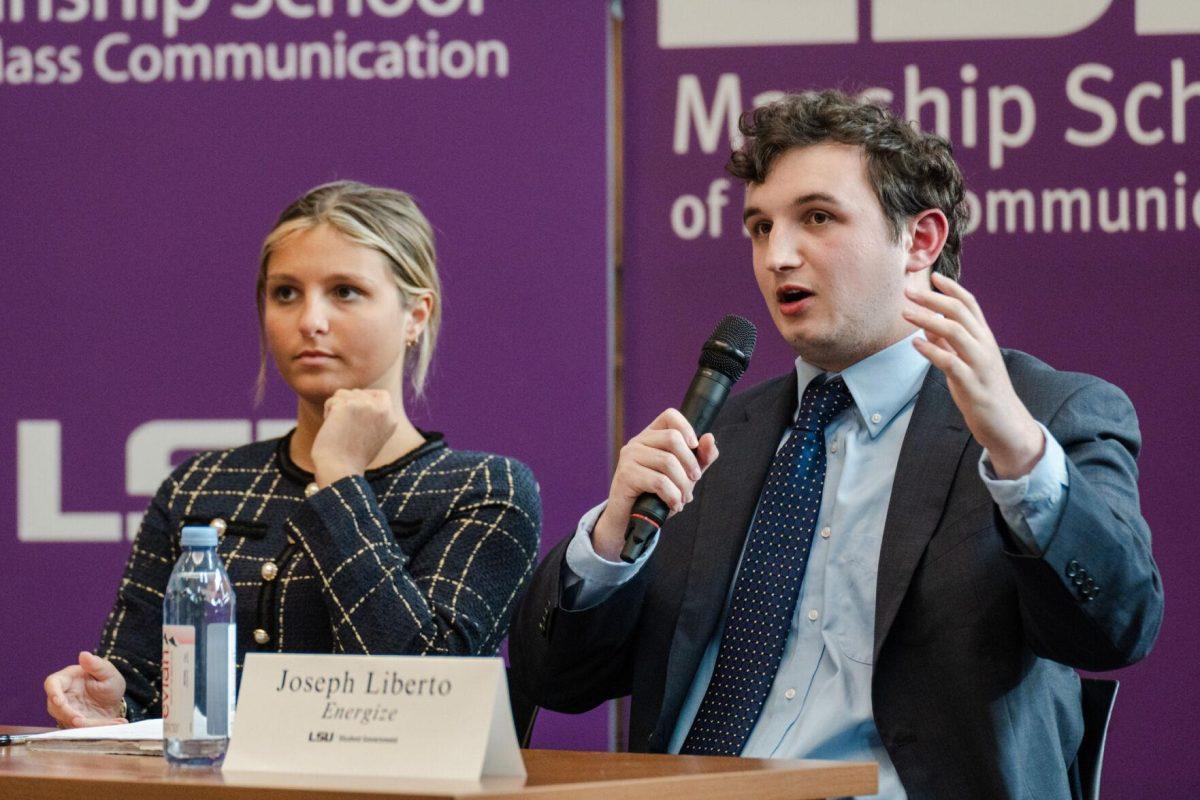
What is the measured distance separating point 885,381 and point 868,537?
0.79 ft

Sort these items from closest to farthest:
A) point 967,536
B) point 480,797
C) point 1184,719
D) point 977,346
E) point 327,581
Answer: point 480,797 → point 977,346 → point 967,536 → point 327,581 → point 1184,719

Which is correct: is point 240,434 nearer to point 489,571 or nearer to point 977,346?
point 489,571

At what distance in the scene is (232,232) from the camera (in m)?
3.20

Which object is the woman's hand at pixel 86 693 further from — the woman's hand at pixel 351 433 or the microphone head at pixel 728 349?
the microphone head at pixel 728 349

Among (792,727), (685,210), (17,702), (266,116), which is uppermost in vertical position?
(266,116)

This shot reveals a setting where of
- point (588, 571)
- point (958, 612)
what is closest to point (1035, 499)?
point (958, 612)

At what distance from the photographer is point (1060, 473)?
68.2 inches

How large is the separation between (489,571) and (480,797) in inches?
48.7

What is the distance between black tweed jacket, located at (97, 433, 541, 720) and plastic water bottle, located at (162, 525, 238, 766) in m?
0.51

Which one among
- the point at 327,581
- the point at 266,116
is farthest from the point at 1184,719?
the point at 266,116

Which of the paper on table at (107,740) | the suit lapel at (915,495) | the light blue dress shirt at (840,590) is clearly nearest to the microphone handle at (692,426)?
the light blue dress shirt at (840,590)

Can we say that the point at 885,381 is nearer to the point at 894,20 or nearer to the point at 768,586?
the point at 768,586

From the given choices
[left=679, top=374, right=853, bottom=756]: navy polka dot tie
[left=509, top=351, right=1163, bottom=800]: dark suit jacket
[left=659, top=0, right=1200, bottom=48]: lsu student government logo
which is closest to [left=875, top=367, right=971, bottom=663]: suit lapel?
[left=509, top=351, right=1163, bottom=800]: dark suit jacket

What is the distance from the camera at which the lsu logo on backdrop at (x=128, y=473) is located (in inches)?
125
